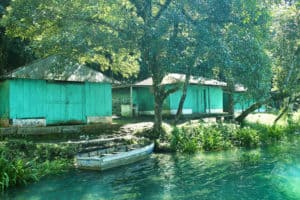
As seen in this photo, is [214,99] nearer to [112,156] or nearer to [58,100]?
[58,100]

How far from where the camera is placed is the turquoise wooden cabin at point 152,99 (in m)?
27.9

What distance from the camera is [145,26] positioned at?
15.3 meters

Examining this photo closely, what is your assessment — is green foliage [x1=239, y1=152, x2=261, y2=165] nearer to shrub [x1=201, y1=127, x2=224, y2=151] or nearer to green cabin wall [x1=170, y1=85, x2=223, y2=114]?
shrub [x1=201, y1=127, x2=224, y2=151]

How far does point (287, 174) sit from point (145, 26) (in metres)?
8.71

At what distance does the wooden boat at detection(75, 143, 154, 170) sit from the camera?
13.3m

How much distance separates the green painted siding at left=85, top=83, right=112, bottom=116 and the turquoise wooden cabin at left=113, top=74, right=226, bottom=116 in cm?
644

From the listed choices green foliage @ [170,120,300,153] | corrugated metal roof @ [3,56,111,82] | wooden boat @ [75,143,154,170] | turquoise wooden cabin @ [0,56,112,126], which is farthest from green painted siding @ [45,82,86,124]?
green foliage @ [170,120,300,153]

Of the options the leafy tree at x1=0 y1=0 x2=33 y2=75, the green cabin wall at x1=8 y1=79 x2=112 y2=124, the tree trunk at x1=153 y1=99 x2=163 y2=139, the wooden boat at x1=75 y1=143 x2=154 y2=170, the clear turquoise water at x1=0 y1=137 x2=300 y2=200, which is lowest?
the clear turquoise water at x1=0 y1=137 x2=300 y2=200

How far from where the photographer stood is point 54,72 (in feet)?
61.0

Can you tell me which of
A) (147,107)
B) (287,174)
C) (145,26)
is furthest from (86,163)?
(147,107)

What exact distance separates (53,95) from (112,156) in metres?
7.11

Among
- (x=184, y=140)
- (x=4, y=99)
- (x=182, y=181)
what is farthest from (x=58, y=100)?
(x=182, y=181)

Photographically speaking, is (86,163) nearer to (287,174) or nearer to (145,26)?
(145,26)

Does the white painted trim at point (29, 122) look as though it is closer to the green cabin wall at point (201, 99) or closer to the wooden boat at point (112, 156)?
the wooden boat at point (112, 156)
